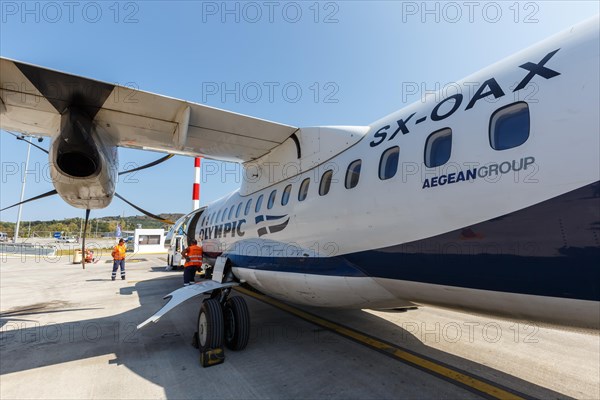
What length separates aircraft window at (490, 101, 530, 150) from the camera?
2236mm

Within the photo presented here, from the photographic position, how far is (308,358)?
4688mm

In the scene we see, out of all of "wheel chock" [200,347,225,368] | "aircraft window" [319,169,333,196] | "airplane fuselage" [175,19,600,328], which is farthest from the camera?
"wheel chock" [200,347,225,368]

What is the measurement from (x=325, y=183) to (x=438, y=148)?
1.75 m

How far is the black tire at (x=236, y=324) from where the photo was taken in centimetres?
499

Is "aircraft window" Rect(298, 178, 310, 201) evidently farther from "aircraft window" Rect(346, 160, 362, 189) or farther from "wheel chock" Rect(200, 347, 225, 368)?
"wheel chock" Rect(200, 347, 225, 368)

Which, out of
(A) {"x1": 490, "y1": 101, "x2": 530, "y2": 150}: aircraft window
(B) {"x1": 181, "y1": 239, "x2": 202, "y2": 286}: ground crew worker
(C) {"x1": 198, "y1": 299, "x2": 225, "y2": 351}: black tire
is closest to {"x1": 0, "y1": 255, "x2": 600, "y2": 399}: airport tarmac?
(C) {"x1": 198, "y1": 299, "x2": 225, "y2": 351}: black tire

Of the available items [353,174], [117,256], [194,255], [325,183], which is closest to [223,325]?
[325,183]

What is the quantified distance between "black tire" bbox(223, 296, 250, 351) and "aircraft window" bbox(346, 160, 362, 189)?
2858 mm

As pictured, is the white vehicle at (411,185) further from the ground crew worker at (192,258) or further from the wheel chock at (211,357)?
the ground crew worker at (192,258)

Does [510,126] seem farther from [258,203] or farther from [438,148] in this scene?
[258,203]

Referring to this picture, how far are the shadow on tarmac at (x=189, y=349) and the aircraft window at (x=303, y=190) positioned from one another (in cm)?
246

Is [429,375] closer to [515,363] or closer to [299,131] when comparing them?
[515,363]

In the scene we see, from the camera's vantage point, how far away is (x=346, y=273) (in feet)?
12.3

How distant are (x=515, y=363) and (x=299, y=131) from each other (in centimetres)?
477
